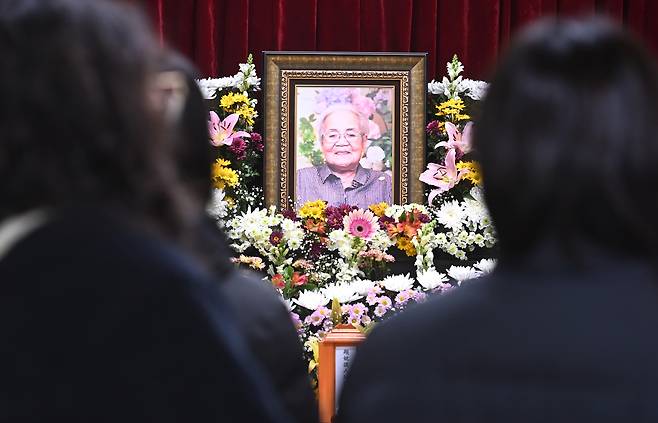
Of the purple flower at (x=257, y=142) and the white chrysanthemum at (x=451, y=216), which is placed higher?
the purple flower at (x=257, y=142)

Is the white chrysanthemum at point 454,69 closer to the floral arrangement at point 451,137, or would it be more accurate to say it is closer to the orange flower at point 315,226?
the floral arrangement at point 451,137

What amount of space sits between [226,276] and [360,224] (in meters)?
2.58

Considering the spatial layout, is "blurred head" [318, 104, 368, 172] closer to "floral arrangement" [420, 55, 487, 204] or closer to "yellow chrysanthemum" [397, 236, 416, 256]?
"floral arrangement" [420, 55, 487, 204]

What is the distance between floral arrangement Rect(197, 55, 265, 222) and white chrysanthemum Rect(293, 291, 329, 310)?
115 cm

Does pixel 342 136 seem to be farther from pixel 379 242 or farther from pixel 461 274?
pixel 461 274

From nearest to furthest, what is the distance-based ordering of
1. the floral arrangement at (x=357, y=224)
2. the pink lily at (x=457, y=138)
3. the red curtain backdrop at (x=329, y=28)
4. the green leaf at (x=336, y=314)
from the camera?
1. the green leaf at (x=336, y=314)
2. the floral arrangement at (x=357, y=224)
3. the pink lily at (x=457, y=138)
4. the red curtain backdrop at (x=329, y=28)

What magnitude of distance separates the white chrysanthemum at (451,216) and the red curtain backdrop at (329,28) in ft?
3.94

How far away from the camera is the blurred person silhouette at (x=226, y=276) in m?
1.30
